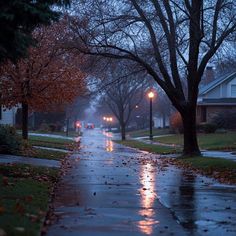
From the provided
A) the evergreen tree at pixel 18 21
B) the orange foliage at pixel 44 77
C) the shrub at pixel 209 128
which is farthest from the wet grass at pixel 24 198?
the shrub at pixel 209 128

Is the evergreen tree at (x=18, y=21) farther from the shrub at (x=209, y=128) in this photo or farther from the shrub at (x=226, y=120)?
the shrub at (x=226, y=120)

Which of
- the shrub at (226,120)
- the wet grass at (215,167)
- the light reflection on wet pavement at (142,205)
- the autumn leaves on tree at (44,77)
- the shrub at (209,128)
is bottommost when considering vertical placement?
the light reflection on wet pavement at (142,205)

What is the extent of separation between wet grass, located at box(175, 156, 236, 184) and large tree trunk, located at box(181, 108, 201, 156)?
202 centimetres

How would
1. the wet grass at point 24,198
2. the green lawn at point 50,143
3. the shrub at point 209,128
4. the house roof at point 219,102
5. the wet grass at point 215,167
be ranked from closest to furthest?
the wet grass at point 24,198, the wet grass at point 215,167, the green lawn at point 50,143, the shrub at point 209,128, the house roof at point 219,102

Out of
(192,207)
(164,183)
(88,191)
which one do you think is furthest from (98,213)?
(164,183)

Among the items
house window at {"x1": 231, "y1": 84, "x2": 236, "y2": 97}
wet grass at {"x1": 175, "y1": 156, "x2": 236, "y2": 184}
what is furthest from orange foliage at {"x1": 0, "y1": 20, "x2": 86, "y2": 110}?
house window at {"x1": 231, "y1": 84, "x2": 236, "y2": 97}

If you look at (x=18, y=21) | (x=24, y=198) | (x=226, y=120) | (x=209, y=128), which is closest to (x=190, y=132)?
(x=24, y=198)

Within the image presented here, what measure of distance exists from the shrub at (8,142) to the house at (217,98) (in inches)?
1463

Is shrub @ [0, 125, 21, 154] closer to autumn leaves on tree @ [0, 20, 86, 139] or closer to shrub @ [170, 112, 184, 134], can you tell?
autumn leaves on tree @ [0, 20, 86, 139]

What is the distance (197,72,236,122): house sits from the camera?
58062mm

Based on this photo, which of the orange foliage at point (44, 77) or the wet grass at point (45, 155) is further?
the orange foliage at point (44, 77)

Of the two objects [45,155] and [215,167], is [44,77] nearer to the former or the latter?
[45,155]

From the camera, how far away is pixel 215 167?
792 inches

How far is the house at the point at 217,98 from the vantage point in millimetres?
58062
